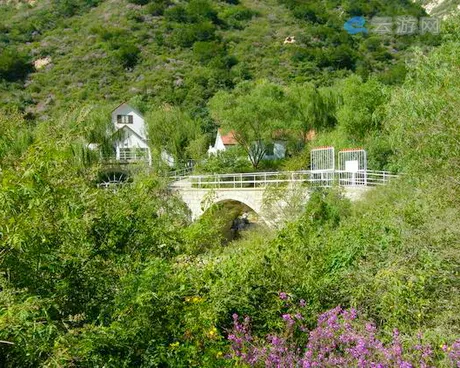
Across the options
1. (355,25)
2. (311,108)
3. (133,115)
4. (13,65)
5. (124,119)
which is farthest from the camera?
(355,25)

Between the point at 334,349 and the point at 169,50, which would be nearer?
the point at 334,349

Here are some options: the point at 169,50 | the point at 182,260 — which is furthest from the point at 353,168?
the point at 169,50

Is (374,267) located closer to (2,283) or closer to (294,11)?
(2,283)

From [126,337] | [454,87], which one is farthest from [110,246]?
[454,87]

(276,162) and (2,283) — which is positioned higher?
(276,162)

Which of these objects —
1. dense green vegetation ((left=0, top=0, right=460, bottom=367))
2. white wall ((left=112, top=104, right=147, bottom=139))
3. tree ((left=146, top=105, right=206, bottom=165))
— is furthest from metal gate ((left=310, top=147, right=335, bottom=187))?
white wall ((left=112, top=104, right=147, bottom=139))

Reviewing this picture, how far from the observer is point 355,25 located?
69.7 metres

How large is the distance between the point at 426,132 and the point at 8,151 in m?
4.63

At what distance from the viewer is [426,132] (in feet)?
19.0

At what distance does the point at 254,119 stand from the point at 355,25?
1989 inches

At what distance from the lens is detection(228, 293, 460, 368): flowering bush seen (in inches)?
146

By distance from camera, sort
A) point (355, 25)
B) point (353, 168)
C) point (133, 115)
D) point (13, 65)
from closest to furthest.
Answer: point (353, 168), point (133, 115), point (13, 65), point (355, 25)

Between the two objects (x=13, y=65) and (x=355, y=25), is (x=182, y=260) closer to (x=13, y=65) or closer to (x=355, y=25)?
(x=13, y=65)

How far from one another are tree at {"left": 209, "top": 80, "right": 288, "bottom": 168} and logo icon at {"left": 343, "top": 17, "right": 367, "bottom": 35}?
44948mm
